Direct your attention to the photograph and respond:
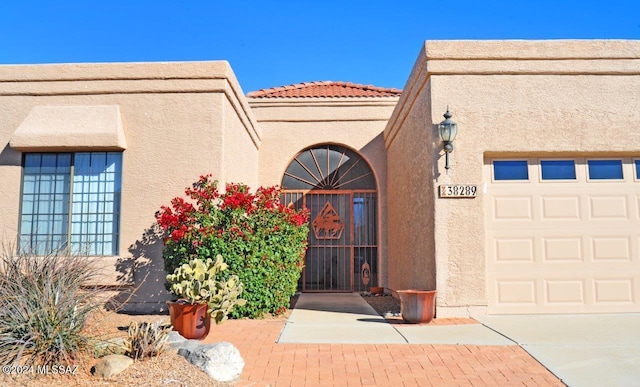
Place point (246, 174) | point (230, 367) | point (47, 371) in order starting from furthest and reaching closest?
point (246, 174) < point (230, 367) < point (47, 371)

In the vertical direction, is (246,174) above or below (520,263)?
above

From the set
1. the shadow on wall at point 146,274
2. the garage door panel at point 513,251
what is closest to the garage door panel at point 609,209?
the garage door panel at point 513,251

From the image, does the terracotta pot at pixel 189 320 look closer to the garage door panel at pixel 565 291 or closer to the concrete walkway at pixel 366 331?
the concrete walkway at pixel 366 331

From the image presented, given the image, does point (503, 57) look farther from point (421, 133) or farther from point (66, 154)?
point (66, 154)

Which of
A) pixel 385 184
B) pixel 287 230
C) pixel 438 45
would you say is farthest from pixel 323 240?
pixel 438 45

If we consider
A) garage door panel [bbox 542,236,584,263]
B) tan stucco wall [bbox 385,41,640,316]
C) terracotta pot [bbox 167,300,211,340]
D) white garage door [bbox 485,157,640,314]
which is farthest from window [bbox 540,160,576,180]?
terracotta pot [bbox 167,300,211,340]

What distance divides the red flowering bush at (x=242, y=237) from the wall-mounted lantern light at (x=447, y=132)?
2700 mm

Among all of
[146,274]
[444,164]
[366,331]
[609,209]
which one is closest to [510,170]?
[444,164]

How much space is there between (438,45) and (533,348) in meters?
4.71

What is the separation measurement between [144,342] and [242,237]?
11.6ft

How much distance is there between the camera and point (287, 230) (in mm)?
8820

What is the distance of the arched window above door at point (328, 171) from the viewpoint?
1309 centimetres

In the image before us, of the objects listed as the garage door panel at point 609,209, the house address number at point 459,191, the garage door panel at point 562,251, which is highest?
the house address number at point 459,191

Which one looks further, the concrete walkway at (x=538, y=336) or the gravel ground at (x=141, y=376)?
the concrete walkway at (x=538, y=336)
